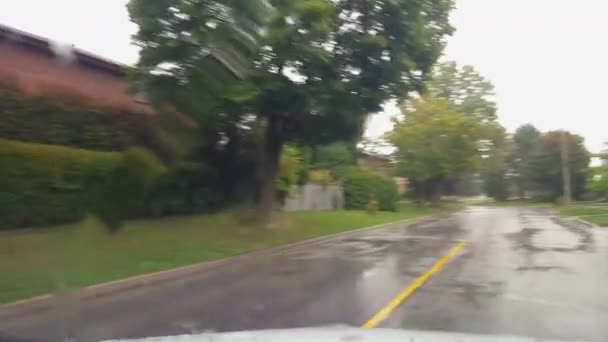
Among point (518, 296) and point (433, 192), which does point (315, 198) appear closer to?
point (433, 192)

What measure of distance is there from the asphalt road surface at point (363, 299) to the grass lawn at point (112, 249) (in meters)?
0.86

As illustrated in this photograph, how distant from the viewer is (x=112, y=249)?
1438cm

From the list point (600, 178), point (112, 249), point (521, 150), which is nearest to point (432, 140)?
point (600, 178)

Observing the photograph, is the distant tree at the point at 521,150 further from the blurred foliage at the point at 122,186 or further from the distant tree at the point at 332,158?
the blurred foliage at the point at 122,186

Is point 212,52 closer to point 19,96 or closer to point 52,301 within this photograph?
point 19,96

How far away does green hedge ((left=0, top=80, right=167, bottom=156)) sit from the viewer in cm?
1686

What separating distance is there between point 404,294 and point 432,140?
41.8 metres

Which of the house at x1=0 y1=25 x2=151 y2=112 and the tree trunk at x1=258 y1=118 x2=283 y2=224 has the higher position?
the house at x1=0 y1=25 x2=151 y2=112

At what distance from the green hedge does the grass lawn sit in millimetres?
2455

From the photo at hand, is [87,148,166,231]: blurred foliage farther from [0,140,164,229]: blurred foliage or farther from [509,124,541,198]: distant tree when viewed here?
[509,124,541,198]: distant tree

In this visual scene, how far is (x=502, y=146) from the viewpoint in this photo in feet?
213

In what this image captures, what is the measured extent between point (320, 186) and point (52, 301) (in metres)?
32.8

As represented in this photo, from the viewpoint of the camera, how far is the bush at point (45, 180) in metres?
15.5

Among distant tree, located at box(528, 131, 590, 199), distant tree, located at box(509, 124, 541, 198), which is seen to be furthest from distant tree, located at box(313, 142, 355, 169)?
distant tree, located at box(509, 124, 541, 198)
